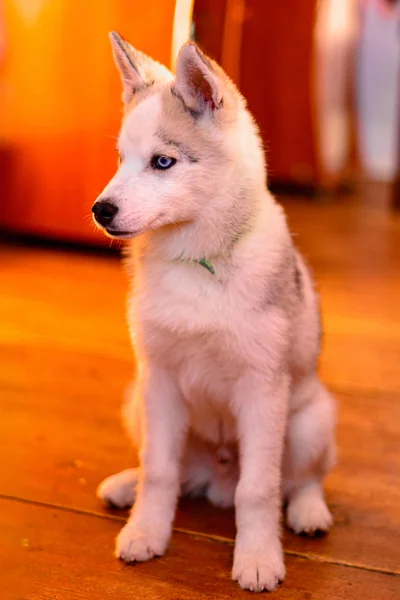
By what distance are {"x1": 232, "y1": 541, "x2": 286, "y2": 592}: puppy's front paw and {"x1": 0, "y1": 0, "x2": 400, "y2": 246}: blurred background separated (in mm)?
1216

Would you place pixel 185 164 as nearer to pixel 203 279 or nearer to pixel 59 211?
pixel 203 279

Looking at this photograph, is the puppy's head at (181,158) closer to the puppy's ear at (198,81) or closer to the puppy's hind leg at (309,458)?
the puppy's ear at (198,81)

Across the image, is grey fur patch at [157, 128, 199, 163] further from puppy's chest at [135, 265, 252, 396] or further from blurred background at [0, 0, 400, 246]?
blurred background at [0, 0, 400, 246]

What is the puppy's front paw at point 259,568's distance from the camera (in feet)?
4.34

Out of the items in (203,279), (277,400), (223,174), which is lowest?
(277,400)

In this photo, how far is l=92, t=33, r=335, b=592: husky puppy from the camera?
131 cm

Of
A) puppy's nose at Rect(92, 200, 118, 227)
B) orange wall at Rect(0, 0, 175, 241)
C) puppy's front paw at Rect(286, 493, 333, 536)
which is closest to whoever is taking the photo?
puppy's nose at Rect(92, 200, 118, 227)

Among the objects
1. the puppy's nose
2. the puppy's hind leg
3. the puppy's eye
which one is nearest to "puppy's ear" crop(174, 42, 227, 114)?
the puppy's eye

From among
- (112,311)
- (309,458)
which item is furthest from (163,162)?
(112,311)

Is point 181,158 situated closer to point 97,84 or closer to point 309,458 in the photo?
point 309,458

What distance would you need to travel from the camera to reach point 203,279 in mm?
1386

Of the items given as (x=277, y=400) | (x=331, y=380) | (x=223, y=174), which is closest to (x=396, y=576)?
(x=277, y=400)

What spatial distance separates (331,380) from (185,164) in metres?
1.14

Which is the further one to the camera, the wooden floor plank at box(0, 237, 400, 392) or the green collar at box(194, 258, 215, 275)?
the wooden floor plank at box(0, 237, 400, 392)
